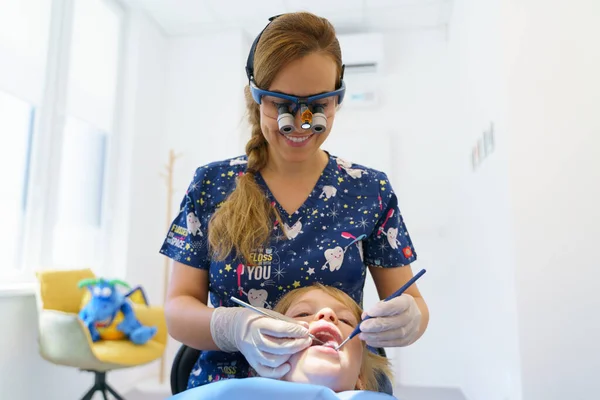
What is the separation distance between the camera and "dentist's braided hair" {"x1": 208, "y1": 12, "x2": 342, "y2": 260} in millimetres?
1018

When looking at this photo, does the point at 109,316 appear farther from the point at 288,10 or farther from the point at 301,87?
the point at 288,10

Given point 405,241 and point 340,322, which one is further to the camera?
point 405,241

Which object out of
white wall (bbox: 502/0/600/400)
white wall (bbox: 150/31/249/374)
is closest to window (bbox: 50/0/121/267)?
white wall (bbox: 150/31/249/374)

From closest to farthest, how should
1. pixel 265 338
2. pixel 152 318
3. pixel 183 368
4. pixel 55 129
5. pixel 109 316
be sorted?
pixel 265 338 → pixel 183 368 → pixel 109 316 → pixel 152 318 → pixel 55 129

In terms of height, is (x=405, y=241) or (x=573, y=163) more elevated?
(x=573, y=163)

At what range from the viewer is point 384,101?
3.68 m

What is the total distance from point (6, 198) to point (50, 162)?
13.5 inches

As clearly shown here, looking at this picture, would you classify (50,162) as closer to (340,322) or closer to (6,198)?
(6,198)

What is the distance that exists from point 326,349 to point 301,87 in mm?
591

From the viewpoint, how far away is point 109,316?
2.33 m

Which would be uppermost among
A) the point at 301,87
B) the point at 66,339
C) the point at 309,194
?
the point at 301,87

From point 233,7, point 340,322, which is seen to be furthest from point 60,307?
point 233,7

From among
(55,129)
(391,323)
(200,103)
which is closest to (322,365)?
(391,323)

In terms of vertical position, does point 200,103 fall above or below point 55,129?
above
